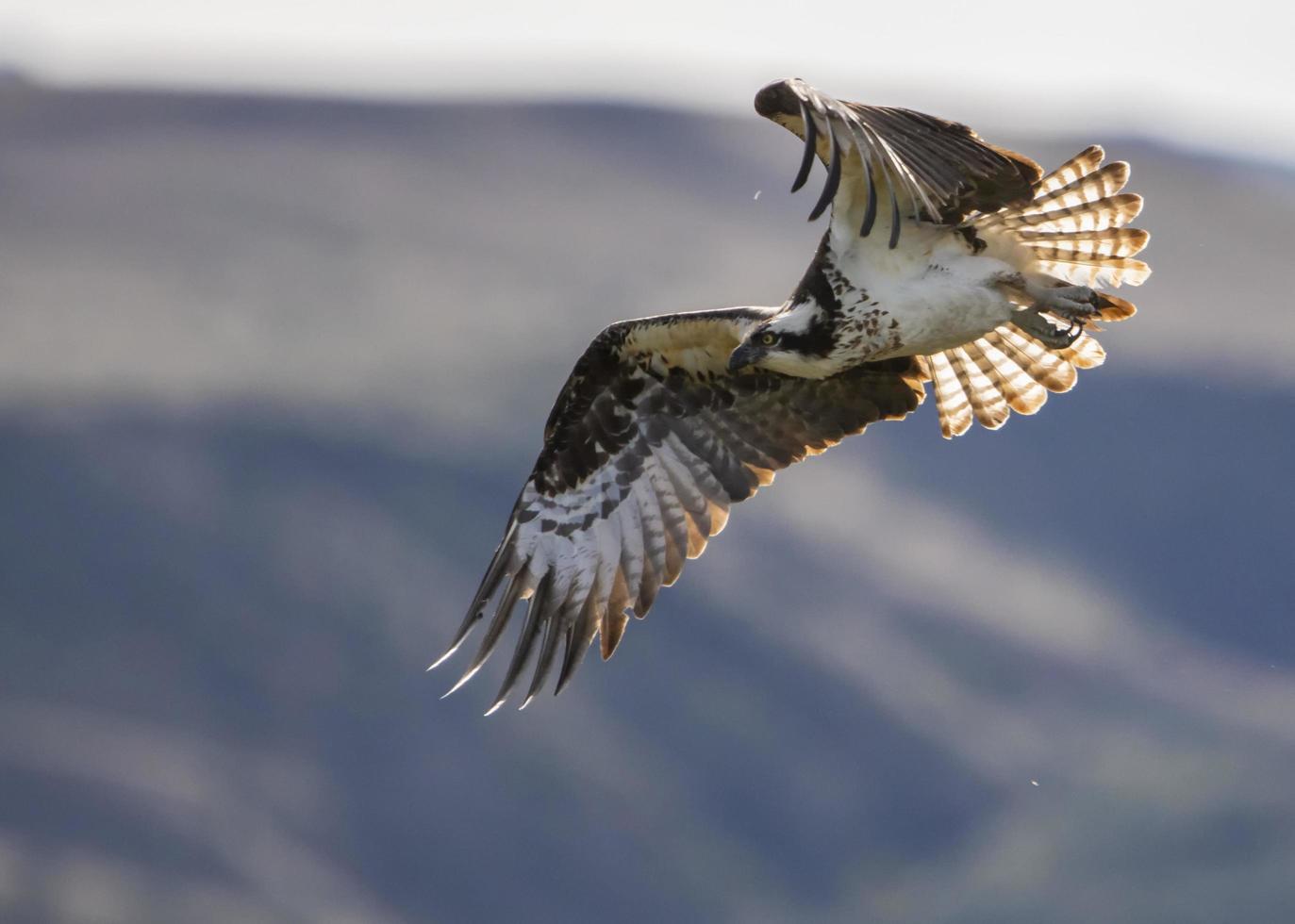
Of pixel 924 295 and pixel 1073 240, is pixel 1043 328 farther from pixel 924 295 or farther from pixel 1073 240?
pixel 924 295

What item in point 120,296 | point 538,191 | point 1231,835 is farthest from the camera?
point 538,191

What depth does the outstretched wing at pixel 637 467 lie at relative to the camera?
9.38 metres

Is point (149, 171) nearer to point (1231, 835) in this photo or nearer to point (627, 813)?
point (627, 813)

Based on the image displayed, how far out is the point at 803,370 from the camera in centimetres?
859

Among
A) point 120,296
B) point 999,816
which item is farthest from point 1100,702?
point 120,296

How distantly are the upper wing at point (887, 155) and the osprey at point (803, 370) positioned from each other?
2 centimetres

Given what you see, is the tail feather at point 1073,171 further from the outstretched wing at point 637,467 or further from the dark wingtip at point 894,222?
the outstretched wing at point 637,467

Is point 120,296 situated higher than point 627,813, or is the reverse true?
point 120,296

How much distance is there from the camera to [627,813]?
86.7ft

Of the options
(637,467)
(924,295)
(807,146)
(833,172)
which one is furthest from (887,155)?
(637,467)

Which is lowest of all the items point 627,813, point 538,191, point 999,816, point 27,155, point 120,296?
point 627,813

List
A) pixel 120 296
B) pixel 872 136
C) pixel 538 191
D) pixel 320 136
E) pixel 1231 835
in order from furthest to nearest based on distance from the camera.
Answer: pixel 320 136 → pixel 538 191 → pixel 120 296 → pixel 1231 835 → pixel 872 136

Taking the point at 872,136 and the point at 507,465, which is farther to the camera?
the point at 507,465

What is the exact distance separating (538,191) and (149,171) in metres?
7.53
